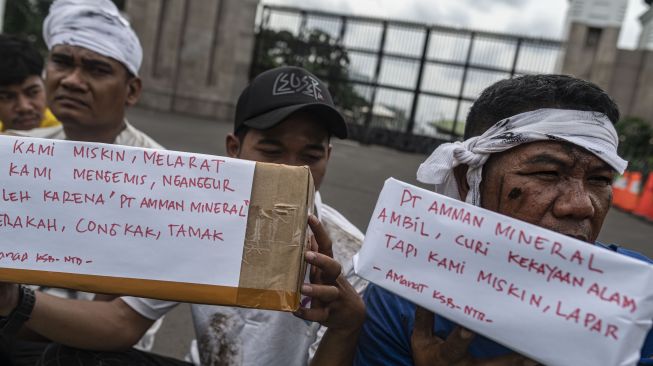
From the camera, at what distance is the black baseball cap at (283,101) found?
1641mm

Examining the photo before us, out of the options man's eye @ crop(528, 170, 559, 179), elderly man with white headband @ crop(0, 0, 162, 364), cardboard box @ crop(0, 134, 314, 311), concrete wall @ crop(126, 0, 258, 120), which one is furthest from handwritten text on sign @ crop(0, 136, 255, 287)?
concrete wall @ crop(126, 0, 258, 120)

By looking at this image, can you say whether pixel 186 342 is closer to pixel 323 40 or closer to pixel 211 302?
pixel 211 302

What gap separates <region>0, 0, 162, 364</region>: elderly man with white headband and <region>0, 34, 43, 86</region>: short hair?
64 centimetres

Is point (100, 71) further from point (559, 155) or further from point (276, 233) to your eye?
point (559, 155)

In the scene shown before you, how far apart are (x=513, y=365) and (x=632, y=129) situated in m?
14.2

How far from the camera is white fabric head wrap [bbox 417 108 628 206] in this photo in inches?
42.9

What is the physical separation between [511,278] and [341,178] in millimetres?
7108

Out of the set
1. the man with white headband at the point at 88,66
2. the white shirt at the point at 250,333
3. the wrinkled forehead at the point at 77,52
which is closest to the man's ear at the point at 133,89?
the man with white headband at the point at 88,66

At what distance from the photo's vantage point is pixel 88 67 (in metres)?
2.22

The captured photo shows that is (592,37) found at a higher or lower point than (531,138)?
higher

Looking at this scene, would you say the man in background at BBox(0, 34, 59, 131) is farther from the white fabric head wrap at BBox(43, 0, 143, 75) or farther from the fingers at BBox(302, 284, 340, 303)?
the fingers at BBox(302, 284, 340, 303)

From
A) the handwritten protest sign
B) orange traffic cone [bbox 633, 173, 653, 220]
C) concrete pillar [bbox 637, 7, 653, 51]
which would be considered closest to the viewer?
the handwritten protest sign

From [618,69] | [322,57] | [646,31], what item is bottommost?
[322,57]

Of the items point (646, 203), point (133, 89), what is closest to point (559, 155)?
point (133, 89)
